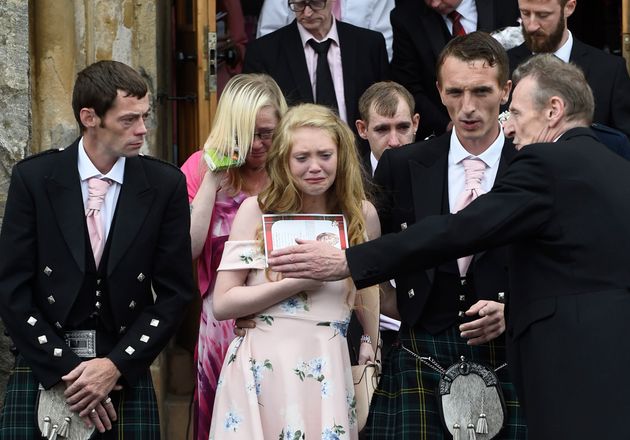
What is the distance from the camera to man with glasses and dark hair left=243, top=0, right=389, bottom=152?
6.93 meters

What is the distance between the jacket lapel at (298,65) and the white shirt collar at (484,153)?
1.82 meters

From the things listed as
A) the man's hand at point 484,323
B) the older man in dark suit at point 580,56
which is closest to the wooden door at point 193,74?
the older man in dark suit at point 580,56

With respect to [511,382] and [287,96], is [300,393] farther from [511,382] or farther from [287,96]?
[287,96]

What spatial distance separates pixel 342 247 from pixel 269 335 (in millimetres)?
403

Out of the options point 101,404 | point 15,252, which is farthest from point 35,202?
point 101,404

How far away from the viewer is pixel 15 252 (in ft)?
16.4

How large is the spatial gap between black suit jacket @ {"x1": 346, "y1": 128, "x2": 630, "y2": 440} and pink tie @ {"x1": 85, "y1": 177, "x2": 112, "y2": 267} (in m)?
1.18

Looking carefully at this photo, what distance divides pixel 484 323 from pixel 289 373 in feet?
2.29

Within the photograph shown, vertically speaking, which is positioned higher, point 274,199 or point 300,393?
point 274,199

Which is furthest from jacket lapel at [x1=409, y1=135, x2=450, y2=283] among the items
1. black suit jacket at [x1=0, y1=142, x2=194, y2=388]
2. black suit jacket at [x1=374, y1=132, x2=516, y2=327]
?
black suit jacket at [x1=0, y1=142, x2=194, y2=388]

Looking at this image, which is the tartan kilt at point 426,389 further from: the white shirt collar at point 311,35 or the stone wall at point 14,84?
the white shirt collar at point 311,35

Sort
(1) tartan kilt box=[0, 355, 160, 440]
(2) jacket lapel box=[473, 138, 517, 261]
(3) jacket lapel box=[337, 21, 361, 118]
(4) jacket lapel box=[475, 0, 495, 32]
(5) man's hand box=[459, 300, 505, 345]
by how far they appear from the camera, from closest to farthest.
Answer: (5) man's hand box=[459, 300, 505, 345] < (1) tartan kilt box=[0, 355, 160, 440] < (2) jacket lapel box=[473, 138, 517, 261] < (3) jacket lapel box=[337, 21, 361, 118] < (4) jacket lapel box=[475, 0, 495, 32]

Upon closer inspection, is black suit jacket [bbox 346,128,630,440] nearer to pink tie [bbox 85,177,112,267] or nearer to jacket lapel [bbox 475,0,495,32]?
pink tie [bbox 85,177,112,267]

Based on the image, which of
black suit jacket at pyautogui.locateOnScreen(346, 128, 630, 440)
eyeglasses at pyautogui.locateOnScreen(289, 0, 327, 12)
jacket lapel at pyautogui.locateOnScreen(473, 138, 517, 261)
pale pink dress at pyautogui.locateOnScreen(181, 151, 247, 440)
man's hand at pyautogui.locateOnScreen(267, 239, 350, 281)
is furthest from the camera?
eyeglasses at pyautogui.locateOnScreen(289, 0, 327, 12)
